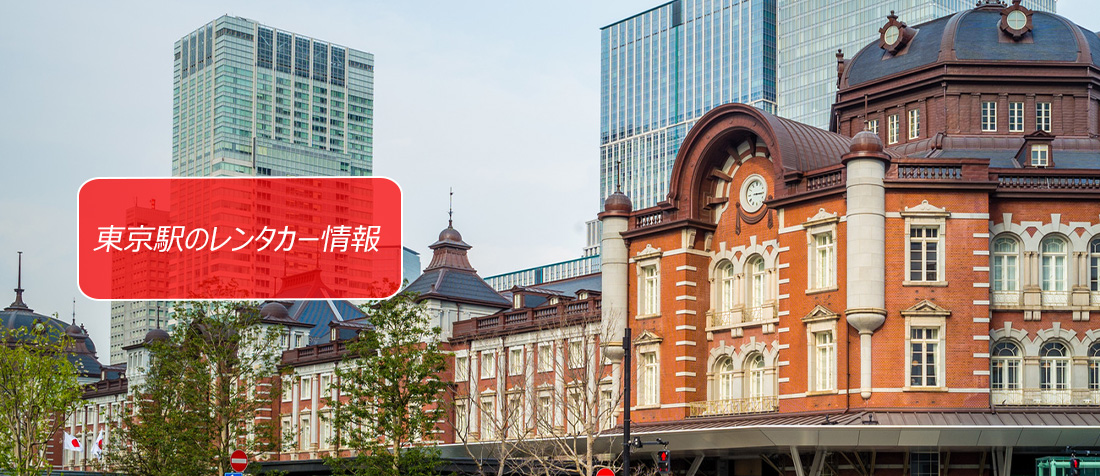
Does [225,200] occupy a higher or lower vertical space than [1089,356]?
higher

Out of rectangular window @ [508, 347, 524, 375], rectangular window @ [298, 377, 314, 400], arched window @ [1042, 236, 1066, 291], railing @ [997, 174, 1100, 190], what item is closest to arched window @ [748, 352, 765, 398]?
arched window @ [1042, 236, 1066, 291]

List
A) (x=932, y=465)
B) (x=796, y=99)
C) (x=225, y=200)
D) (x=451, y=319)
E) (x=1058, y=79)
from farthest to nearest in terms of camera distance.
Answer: (x=796, y=99), (x=225, y=200), (x=451, y=319), (x=1058, y=79), (x=932, y=465)

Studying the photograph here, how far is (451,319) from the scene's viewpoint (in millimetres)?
87438

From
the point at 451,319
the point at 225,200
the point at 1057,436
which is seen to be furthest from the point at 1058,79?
the point at 225,200

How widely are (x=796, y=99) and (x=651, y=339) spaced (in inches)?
5151

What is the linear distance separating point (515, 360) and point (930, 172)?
30125 mm

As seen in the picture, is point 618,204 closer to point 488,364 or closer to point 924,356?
point 924,356

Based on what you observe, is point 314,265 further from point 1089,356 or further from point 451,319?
point 1089,356

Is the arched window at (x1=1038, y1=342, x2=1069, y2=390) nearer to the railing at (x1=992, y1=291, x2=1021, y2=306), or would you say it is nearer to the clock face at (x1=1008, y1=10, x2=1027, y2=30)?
the railing at (x1=992, y1=291, x2=1021, y2=306)

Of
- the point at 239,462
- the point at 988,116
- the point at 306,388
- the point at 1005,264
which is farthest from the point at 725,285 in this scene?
the point at 306,388

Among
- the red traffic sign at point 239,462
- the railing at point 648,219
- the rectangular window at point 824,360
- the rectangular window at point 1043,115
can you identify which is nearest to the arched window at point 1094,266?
the rectangular window at point 1043,115

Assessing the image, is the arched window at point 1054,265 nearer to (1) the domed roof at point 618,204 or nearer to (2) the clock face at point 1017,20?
(2) the clock face at point 1017,20

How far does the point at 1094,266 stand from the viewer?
57219 millimetres

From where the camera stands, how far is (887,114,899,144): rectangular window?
216ft
